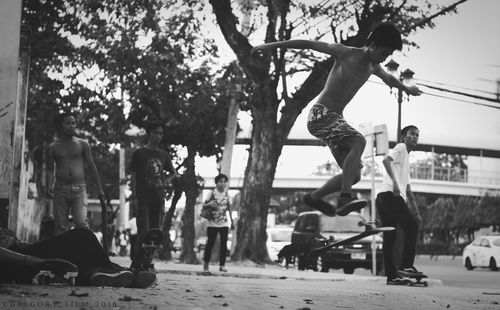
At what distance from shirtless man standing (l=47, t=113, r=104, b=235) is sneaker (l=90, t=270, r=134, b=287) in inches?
108

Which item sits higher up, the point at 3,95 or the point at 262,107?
the point at 262,107

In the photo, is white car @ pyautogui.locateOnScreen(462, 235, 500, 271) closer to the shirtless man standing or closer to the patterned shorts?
the shirtless man standing

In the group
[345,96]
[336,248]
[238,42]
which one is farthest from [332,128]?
[336,248]

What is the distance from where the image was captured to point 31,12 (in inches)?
636

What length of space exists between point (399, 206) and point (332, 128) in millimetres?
3739

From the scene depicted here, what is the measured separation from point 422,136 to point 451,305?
63.1m

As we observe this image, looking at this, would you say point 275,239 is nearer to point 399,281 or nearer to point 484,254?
point 484,254

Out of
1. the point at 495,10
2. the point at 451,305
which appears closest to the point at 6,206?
the point at 451,305

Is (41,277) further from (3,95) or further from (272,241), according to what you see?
(272,241)

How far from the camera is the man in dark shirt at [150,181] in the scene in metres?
10.4

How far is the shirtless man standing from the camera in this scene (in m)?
9.72

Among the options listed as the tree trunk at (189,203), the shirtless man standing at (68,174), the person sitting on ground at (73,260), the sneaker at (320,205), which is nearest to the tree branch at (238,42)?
the tree trunk at (189,203)

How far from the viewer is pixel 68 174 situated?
9789 mm

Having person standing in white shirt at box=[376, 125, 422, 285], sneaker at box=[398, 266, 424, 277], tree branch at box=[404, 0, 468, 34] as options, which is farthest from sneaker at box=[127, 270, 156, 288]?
tree branch at box=[404, 0, 468, 34]
